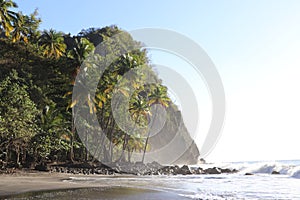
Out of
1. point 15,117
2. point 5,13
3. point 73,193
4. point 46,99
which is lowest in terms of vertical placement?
point 73,193

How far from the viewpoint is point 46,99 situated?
1099 inches

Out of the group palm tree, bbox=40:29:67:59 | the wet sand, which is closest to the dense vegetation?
palm tree, bbox=40:29:67:59

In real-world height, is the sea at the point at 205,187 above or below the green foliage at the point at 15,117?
below

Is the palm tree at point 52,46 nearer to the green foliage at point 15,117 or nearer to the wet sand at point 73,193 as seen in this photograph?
the green foliage at point 15,117

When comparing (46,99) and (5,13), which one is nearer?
(5,13)

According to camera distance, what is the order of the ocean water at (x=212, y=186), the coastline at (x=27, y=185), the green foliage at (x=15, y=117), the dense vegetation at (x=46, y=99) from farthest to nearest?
the dense vegetation at (x=46, y=99), the green foliage at (x=15, y=117), the ocean water at (x=212, y=186), the coastline at (x=27, y=185)

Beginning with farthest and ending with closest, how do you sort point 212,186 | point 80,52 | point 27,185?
point 80,52 → point 212,186 → point 27,185

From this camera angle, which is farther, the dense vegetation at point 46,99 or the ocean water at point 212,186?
the dense vegetation at point 46,99

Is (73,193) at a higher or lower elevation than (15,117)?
lower

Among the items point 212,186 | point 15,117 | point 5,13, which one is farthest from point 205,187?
point 5,13

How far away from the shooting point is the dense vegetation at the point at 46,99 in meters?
21.0

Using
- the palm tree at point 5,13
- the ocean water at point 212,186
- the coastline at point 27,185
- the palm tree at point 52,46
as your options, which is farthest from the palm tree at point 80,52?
the coastline at point 27,185

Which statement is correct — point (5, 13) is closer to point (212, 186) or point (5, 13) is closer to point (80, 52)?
point (80, 52)

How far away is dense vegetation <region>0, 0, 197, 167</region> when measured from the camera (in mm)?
20953
